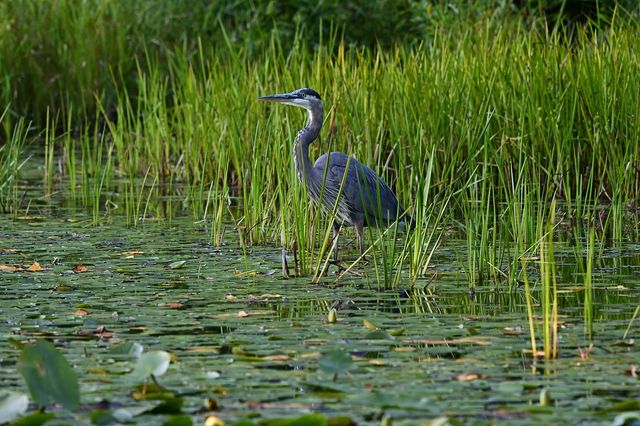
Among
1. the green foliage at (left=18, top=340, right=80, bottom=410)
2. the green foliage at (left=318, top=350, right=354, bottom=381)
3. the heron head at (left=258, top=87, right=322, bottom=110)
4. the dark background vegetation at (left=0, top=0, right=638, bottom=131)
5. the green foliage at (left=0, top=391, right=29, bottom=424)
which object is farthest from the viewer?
the dark background vegetation at (left=0, top=0, right=638, bottom=131)

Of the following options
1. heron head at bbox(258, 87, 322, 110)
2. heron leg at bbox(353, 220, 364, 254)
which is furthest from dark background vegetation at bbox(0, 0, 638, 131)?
heron leg at bbox(353, 220, 364, 254)

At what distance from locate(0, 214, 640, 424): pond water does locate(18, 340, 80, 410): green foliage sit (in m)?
0.07

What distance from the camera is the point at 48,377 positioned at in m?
3.38

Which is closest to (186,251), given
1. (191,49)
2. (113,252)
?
(113,252)

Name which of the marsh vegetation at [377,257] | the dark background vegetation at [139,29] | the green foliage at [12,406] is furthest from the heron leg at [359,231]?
the dark background vegetation at [139,29]

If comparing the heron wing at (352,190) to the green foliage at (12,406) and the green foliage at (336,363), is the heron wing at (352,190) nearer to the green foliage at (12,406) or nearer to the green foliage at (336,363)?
the green foliage at (336,363)

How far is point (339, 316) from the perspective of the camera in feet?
15.6

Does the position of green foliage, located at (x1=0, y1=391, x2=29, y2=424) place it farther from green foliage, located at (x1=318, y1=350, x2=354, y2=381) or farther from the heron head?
the heron head

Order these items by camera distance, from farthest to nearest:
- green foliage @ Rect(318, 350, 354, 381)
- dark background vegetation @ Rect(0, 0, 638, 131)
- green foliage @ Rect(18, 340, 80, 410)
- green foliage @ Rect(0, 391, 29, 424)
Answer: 1. dark background vegetation @ Rect(0, 0, 638, 131)
2. green foliage @ Rect(318, 350, 354, 381)
3. green foliage @ Rect(18, 340, 80, 410)
4. green foliage @ Rect(0, 391, 29, 424)

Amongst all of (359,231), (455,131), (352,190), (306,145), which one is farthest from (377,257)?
(455,131)

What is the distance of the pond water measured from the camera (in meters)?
3.43

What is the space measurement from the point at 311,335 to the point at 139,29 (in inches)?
383

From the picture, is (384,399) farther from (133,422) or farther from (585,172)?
(585,172)

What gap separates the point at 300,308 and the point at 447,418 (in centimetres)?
195
